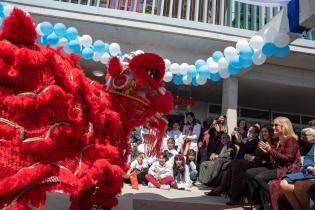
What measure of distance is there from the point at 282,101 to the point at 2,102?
9285 mm

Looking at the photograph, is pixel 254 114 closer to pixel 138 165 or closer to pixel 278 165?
pixel 138 165

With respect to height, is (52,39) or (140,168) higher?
(52,39)

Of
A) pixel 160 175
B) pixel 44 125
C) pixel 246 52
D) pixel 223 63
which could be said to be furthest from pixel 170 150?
pixel 44 125

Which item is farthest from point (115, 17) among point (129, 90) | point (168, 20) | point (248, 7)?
point (129, 90)

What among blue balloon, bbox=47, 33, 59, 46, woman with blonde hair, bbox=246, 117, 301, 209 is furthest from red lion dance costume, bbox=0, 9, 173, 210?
blue balloon, bbox=47, 33, 59, 46

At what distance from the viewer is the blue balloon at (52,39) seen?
4555 millimetres

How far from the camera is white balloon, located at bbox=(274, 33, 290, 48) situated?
3.74m

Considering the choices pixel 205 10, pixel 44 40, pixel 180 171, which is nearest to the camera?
pixel 44 40

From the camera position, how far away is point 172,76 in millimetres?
5062

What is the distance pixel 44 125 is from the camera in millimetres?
1844

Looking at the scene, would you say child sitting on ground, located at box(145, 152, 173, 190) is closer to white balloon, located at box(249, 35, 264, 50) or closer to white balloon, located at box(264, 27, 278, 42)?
white balloon, located at box(249, 35, 264, 50)

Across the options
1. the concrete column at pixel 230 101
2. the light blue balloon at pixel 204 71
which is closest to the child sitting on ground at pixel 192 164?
the concrete column at pixel 230 101

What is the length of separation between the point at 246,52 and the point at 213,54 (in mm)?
711

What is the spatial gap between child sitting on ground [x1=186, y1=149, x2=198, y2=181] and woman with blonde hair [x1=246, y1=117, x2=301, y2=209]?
82.6 inches
